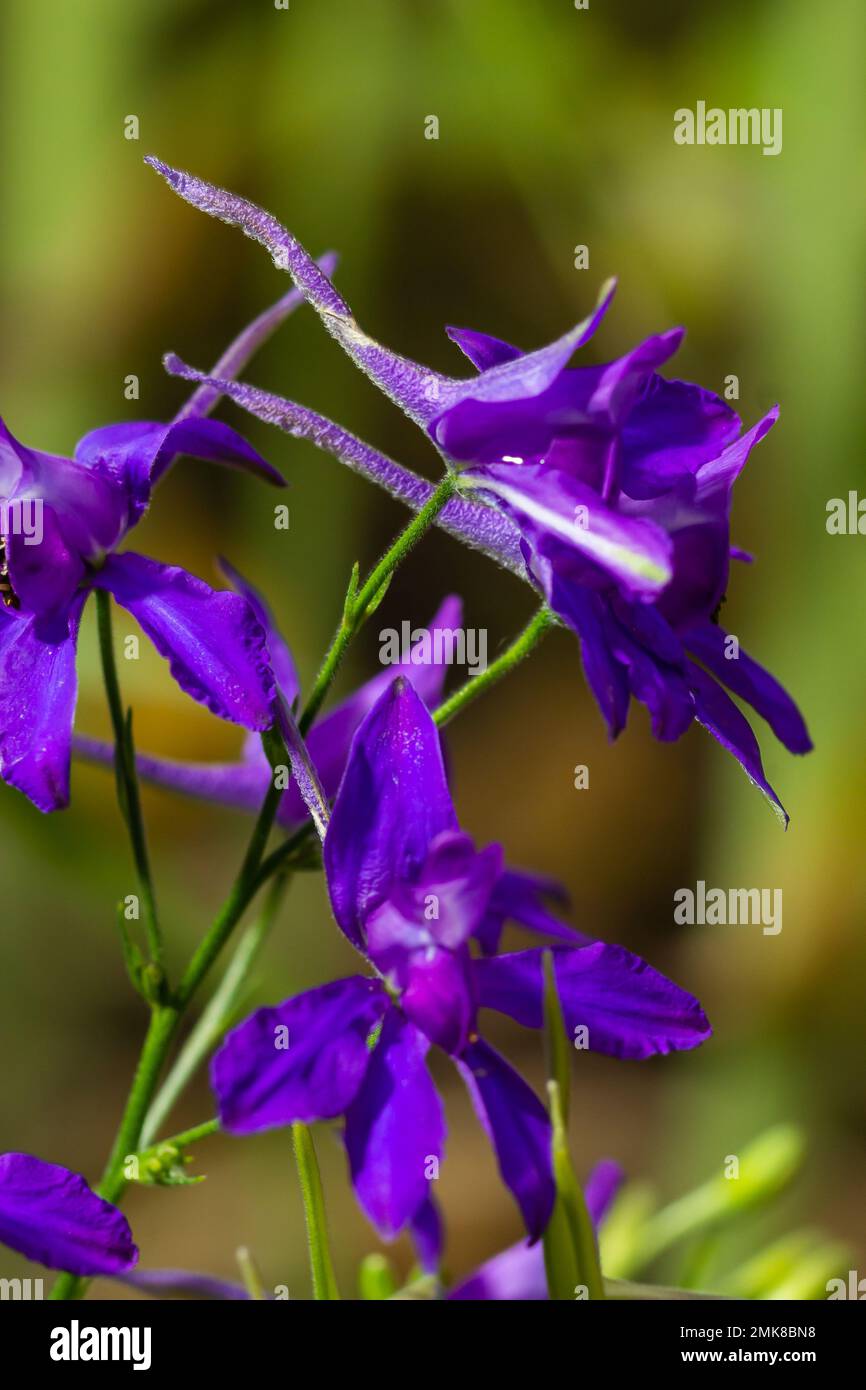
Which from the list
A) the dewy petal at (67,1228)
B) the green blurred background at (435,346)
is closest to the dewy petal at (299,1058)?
the dewy petal at (67,1228)

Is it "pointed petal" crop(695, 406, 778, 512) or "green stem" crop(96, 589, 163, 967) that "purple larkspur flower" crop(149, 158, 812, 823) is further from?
"green stem" crop(96, 589, 163, 967)

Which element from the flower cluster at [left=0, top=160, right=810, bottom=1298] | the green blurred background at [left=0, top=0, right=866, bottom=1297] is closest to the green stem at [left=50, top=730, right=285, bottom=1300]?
the flower cluster at [left=0, top=160, right=810, bottom=1298]

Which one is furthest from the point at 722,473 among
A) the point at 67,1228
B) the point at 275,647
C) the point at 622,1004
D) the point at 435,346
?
the point at 435,346

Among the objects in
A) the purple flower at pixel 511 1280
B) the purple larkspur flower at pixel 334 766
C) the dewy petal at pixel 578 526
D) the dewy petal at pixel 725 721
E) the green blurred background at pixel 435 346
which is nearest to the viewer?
the dewy petal at pixel 578 526

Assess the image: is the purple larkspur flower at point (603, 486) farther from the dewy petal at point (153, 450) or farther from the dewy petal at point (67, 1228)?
the dewy petal at point (67, 1228)

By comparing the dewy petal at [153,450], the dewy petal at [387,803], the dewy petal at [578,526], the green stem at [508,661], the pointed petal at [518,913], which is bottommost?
the pointed petal at [518,913]
